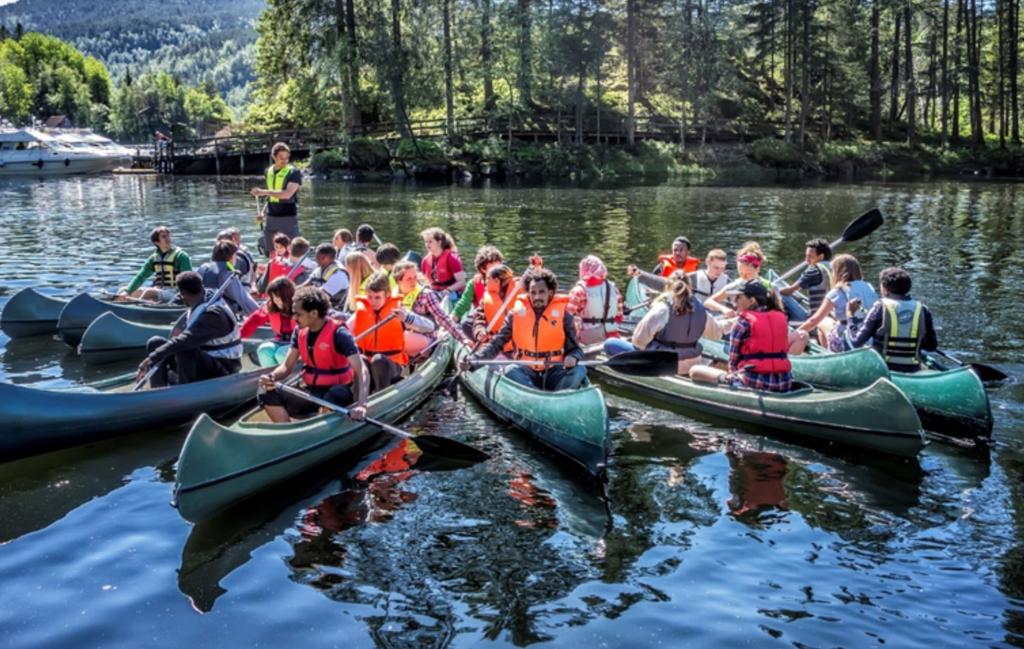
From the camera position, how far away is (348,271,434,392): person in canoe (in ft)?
30.0

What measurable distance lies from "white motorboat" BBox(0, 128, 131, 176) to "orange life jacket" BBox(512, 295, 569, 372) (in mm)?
56925

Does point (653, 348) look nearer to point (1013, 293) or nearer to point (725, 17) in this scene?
point (1013, 293)

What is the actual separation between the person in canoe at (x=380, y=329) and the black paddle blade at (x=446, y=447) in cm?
141

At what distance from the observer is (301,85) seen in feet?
164

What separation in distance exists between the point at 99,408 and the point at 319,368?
2256mm

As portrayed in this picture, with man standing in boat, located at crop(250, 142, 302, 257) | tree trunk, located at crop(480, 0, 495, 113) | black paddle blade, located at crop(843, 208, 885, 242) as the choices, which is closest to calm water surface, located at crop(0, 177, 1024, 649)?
black paddle blade, located at crop(843, 208, 885, 242)

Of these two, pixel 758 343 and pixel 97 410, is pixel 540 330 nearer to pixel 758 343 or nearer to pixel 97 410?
pixel 758 343

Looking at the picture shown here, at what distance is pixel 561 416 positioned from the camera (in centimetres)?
Result: 819

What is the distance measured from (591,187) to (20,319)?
30.6m

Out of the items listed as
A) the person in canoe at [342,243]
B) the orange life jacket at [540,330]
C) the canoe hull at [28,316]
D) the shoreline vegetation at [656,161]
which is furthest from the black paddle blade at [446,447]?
the shoreline vegetation at [656,161]

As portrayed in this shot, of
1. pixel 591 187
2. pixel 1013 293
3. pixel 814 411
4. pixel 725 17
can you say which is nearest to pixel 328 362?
pixel 814 411

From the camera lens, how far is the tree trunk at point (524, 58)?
159ft

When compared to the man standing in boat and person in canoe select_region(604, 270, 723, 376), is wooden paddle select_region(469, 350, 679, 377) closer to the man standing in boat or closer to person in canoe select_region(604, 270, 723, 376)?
person in canoe select_region(604, 270, 723, 376)

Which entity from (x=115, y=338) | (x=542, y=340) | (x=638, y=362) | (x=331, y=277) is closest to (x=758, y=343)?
(x=638, y=362)
